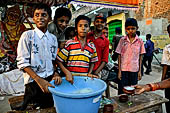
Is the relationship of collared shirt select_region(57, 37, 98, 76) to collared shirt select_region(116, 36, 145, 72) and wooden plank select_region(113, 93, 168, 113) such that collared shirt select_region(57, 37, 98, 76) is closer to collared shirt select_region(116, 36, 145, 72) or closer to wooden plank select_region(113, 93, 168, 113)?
wooden plank select_region(113, 93, 168, 113)

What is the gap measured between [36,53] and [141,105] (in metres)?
1.32

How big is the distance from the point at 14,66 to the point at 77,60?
2.81 meters

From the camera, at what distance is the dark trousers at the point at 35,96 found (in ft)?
5.03

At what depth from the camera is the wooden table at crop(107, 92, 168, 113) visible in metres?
1.50

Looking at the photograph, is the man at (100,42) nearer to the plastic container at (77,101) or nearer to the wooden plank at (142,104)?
the wooden plank at (142,104)

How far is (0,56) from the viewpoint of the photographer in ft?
11.7

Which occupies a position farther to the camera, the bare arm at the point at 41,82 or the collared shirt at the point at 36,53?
the collared shirt at the point at 36,53

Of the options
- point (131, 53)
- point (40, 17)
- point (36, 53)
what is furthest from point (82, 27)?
point (131, 53)

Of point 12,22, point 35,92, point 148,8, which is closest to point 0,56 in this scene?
point 12,22

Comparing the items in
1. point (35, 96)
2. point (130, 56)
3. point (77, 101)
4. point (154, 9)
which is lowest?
point (35, 96)

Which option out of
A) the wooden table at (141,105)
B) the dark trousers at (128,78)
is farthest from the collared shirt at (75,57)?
the dark trousers at (128,78)

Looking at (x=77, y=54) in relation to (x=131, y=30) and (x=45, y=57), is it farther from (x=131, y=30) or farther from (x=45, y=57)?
(x=131, y=30)

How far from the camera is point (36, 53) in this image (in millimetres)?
1506

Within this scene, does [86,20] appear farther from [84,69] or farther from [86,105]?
[86,105]
